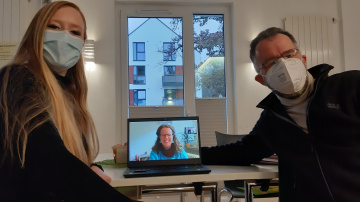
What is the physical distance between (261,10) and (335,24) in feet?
3.71

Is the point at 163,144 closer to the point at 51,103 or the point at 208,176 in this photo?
the point at 208,176

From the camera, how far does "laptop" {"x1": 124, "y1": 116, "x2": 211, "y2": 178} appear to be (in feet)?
4.59

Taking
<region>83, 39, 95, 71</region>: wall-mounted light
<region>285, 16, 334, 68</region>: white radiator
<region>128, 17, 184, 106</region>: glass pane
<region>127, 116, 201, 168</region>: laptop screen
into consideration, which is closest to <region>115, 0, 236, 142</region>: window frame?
<region>128, 17, 184, 106</region>: glass pane

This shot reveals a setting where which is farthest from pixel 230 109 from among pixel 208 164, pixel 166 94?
pixel 208 164

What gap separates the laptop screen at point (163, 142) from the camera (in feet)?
4.62

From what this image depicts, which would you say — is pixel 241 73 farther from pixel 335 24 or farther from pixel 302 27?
pixel 335 24

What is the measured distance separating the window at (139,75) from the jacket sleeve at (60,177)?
3.24 m

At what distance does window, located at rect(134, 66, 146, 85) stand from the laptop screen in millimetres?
2383

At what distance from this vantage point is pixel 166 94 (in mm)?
3844

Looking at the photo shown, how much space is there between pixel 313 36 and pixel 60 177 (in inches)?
163

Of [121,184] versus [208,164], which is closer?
[121,184]

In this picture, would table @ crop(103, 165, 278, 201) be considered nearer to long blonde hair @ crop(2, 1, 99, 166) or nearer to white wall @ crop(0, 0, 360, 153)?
long blonde hair @ crop(2, 1, 99, 166)

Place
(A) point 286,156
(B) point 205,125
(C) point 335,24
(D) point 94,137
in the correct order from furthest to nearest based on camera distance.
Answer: (C) point 335,24
(B) point 205,125
(A) point 286,156
(D) point 94,137

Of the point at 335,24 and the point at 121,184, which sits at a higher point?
the point at 335,24
